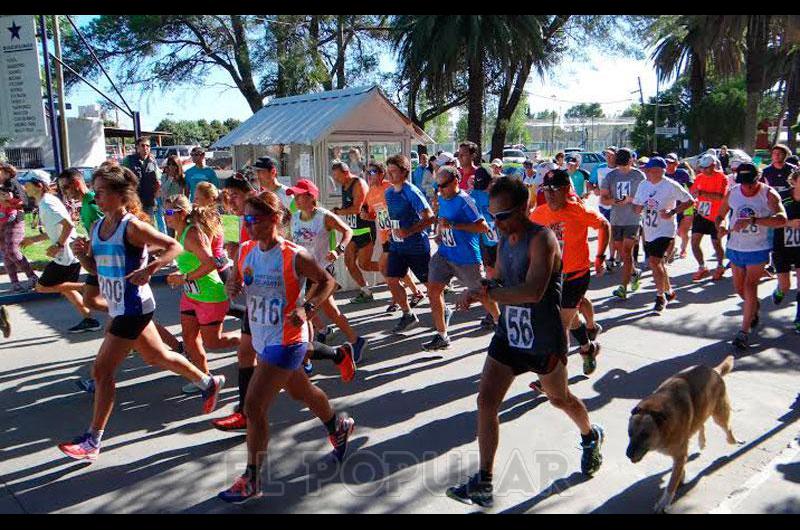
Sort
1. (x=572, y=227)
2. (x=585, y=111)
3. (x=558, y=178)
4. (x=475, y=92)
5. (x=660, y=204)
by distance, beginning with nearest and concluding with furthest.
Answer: (x=558, y=178)
(x=572, y=227)
(x=660, y=204)
(x=475, y=92)
(x=585, y=111)

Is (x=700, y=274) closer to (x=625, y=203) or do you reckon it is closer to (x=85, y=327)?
(x=625, y=203)

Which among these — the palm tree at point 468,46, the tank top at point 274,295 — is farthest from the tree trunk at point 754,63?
the tank top at point 274,295

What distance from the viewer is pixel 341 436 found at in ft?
13.2

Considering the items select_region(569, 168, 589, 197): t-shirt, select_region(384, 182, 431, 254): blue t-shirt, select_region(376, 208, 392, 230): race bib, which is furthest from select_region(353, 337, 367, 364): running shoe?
select_region(569, 168, 589, 197): t-shirt

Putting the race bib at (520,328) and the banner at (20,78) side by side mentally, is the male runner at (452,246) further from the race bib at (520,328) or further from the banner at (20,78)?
the banner at (20,78)

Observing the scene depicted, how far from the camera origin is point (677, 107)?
5050 centimetres

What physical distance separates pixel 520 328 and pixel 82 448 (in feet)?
9.33

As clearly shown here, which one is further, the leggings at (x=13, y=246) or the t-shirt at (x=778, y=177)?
the t-shirt at (x=778, y=177)

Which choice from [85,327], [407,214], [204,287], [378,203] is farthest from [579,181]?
[204,287]

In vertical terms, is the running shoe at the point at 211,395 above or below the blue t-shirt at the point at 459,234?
below

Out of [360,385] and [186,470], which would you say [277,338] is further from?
[360,385]

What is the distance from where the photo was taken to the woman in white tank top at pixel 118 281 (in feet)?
13.4

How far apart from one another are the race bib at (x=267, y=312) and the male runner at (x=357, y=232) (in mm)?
3922

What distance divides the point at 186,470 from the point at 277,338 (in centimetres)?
120
